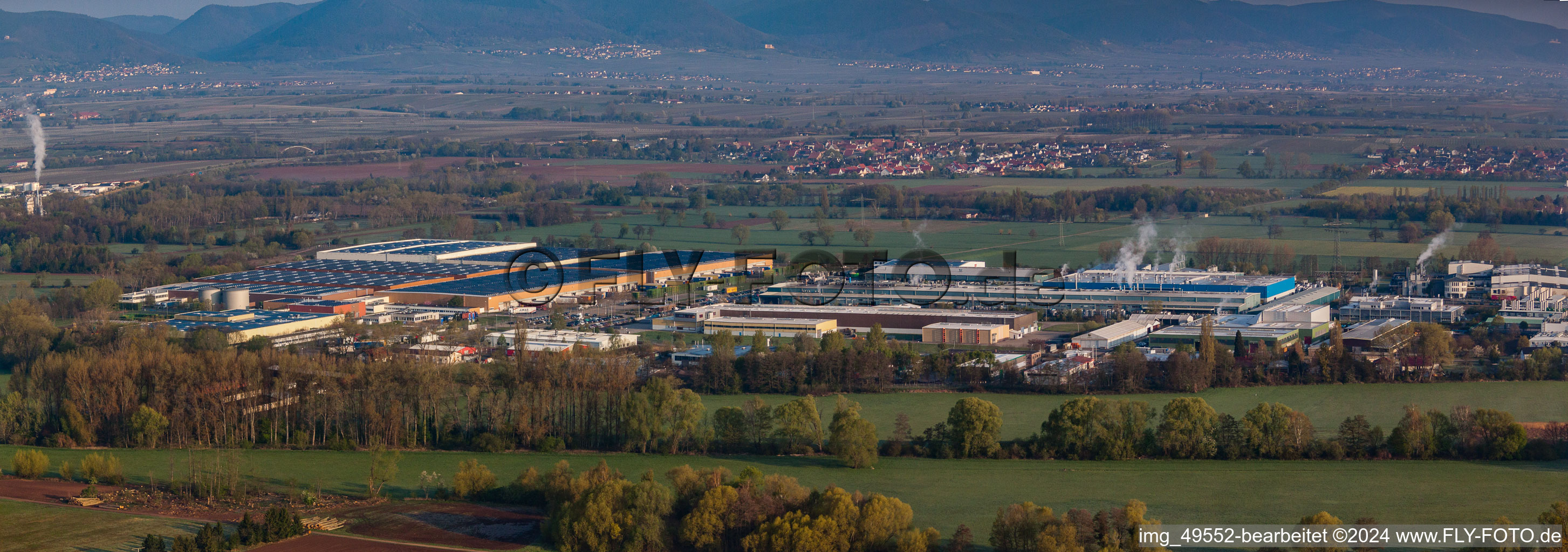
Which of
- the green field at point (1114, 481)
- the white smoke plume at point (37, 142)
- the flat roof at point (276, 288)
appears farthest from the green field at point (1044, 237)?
the white smoke plume at point (37, 142)

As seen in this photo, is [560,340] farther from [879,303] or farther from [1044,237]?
[1044,237]

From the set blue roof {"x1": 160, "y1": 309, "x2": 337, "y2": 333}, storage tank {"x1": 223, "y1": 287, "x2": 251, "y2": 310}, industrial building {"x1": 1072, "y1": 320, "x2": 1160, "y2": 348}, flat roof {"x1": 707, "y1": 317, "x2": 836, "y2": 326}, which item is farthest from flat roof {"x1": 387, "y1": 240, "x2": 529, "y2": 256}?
industrial building {"x1": 1072, "y1": 320, "x2": 1160, "y2": 348}

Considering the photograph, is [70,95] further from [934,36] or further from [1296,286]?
[1296,286]

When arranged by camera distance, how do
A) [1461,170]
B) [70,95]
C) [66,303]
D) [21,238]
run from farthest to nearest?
[70,95] → [1461,170] → [21,238] → [66,303]

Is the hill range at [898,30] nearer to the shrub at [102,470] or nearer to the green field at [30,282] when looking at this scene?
the green field at [30,282]

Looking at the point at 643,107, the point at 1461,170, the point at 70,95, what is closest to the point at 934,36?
the point at 643,107

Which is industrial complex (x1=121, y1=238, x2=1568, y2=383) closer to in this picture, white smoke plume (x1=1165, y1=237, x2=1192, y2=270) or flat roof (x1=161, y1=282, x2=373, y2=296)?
flat roof (x1=161, y1=282, x2=373, y2=296)
